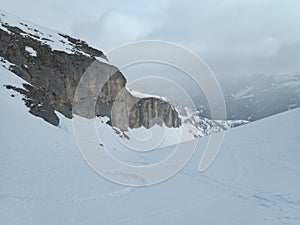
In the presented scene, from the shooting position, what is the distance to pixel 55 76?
42219mm

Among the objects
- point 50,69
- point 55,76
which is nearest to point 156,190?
point 50,69

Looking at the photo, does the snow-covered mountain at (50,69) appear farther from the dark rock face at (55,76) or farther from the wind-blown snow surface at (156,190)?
the wind-blown snow surface at (156,190)

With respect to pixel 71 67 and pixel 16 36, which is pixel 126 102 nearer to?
pixel 71 67

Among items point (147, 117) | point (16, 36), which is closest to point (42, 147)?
point (16, 36)

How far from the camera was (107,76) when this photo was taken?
5875 cm

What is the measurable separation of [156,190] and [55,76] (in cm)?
3546

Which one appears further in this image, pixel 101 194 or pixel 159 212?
pixel 101 194

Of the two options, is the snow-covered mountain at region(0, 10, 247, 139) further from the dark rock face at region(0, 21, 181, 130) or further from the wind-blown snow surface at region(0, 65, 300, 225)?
the wind-blown snow surface at region(0, 65, 300, 225)

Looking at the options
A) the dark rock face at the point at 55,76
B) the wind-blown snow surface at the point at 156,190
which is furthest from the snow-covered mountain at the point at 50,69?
the wind-blown snow surface at the point at 156,190

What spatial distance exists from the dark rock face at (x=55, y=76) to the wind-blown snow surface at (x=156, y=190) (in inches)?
509

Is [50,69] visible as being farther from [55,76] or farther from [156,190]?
[156,190]

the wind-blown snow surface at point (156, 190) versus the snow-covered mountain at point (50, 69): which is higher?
the snow-covered mountain at point (50, 69)

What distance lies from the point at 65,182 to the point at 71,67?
3787 centimetres

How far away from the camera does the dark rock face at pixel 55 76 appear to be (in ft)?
103
